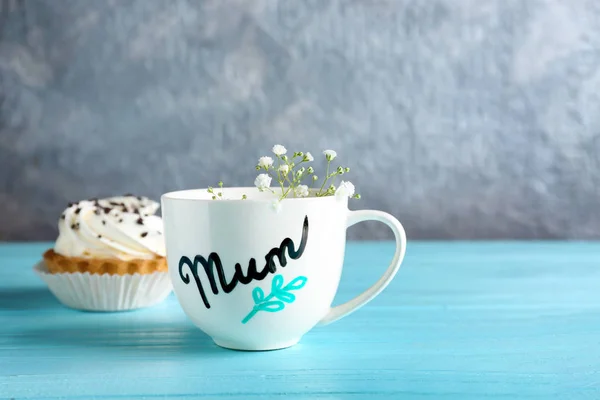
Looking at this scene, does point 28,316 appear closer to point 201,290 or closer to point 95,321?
point 95,321

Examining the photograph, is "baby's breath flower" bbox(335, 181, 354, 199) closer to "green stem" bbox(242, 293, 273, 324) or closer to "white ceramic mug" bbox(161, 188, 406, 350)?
"white ceramic mug" bbox(161, 188, 406, 350)

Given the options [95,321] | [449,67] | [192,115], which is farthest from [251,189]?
[449,67]

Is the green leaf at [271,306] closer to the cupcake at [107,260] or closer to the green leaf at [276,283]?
the green leaf at [276,283]

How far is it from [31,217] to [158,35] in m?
0.56

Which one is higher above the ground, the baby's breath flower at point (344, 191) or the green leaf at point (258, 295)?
the baby's breath flower at point (344, 191)

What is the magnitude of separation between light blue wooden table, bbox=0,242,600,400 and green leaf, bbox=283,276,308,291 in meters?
0.08

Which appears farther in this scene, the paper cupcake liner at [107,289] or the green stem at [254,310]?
the paper cupcake liner at [107,289]

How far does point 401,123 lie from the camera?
6.05 feet

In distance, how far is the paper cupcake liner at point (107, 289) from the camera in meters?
0.93

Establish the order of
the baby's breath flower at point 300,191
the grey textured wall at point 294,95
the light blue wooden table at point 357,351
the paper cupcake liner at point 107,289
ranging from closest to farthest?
the light blue wooden table at point 357,351
the baby's breath flower at point 300,191
the paper cupcake liner at point 107,289
the grey textured wall at point 294,95

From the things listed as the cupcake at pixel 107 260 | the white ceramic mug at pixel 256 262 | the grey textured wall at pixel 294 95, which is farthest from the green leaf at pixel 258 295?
the grey textured wall at pixel 294 95

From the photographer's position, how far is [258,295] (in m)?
0.71

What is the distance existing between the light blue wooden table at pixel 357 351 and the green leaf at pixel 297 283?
0.25ft

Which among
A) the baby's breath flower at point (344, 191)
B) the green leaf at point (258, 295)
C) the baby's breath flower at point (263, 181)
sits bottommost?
the green leaf at point (258, 295)
